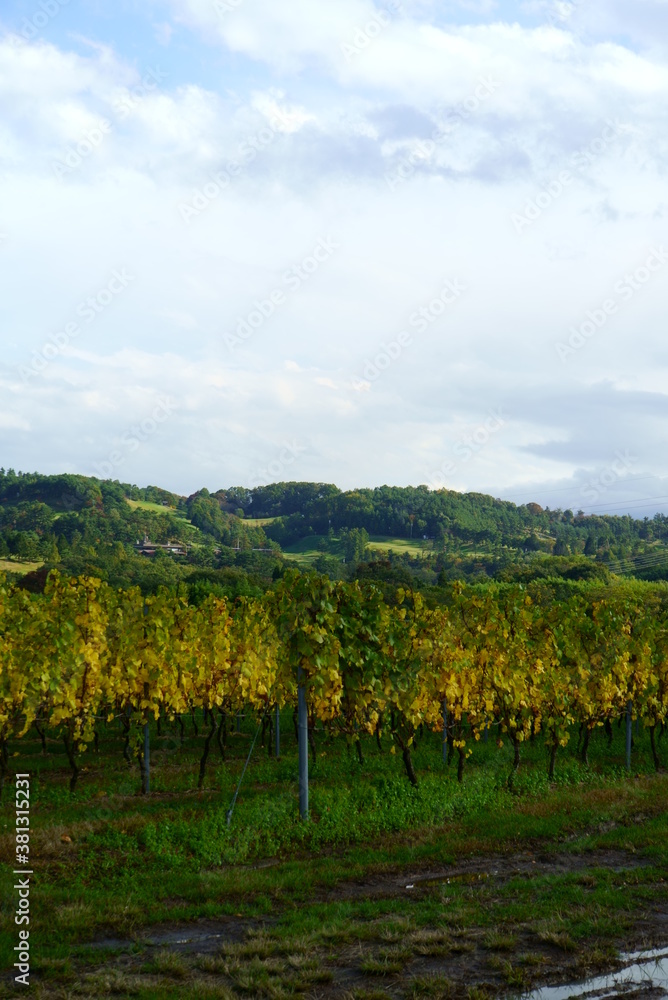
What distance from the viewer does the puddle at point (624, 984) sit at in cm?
543

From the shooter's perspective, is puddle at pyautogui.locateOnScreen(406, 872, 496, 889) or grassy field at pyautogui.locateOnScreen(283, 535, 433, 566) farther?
grassy field at pyautogui.locateOnScreen(283, 535, 433, 566)

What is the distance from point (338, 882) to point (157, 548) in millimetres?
117395

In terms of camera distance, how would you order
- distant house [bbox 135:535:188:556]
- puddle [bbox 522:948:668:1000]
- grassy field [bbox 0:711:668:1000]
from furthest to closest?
distant house [bbox 135:535:188:556], grassy field [bbox 0:711:668:1000], puddle [bbox 522:948:668:1000]

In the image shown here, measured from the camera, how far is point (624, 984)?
18.4 ft

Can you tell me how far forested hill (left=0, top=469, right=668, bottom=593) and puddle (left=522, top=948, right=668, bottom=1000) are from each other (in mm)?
72335

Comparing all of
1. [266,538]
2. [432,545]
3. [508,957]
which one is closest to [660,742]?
[508,957]

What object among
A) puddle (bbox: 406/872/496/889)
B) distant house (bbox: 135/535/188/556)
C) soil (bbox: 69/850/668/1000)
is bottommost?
puddle (bbox: 406/872/496/889)

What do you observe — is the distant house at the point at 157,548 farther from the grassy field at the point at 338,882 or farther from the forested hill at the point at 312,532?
the grassy field at the point at 338,882

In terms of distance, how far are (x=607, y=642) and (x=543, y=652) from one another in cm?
160

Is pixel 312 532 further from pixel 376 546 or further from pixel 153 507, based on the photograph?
pixel 153 507

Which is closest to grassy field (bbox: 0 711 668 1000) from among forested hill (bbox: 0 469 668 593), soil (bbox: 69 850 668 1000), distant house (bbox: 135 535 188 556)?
soil (bbox: 69 850 668 1000)

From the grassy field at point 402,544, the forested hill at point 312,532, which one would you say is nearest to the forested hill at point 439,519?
the forested hill at point 312,532

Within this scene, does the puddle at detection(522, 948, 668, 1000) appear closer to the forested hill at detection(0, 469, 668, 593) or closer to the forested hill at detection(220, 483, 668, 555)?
the forested hill at detection(0, 469, 668, 593)

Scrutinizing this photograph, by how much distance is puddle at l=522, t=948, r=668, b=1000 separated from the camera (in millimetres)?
5426
